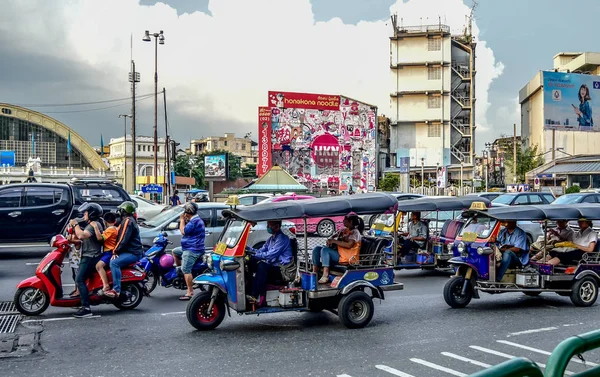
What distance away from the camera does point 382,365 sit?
6.95m

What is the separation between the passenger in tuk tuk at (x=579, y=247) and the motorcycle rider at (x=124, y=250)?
23.4 ft

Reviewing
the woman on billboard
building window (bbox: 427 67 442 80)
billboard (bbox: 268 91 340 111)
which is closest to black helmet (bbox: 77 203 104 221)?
the woman on billboard

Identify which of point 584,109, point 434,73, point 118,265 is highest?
point 434,73

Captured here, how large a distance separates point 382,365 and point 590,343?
172 inches

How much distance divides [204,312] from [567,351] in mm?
6445

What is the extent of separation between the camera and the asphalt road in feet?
22.4

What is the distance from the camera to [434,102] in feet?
278

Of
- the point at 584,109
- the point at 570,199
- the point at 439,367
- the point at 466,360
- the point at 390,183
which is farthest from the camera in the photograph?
the point at 390,183

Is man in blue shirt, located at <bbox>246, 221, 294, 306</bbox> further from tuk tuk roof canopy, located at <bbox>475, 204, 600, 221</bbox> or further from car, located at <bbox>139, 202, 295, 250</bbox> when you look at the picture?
car, located at <bbox>139, 202, 295, 250</bbox>

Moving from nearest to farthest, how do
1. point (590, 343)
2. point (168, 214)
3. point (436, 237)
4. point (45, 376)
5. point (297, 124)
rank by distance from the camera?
point (590, 343) < point (45, 376) < point (436, 237) < point (168, 214) < point (297, 124)

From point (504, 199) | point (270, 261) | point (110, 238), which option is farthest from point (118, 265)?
point (504, 199)

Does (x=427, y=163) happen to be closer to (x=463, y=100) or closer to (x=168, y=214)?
(x=463, y=100)

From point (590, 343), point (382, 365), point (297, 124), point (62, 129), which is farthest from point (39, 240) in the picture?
point (62, 129)

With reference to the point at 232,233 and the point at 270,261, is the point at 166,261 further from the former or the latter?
the point at 270,261
